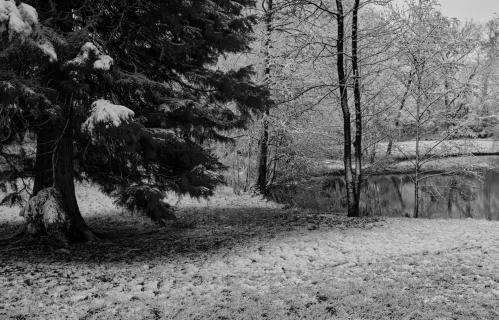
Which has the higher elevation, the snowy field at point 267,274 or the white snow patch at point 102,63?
the white snow patch at point 102,63

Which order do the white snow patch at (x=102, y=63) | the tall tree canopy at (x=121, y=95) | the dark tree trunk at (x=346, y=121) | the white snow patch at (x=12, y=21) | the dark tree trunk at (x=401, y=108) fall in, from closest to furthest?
the white snow patch at (x=12, y=21) → the white snow patch at (x=102, y=63) → the tall tree canopy at (x=121, y=95) → the dark tree trunk at (x=346, y=121) → the dark tree trunk at (x=401, y=108)

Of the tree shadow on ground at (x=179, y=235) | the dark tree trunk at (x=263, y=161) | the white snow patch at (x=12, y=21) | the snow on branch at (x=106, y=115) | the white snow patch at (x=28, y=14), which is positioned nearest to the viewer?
the white snow patch at (x=12, y=21)

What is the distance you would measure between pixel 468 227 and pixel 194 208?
7829 mm

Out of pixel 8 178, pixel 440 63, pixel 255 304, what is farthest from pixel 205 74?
pixel 440 63

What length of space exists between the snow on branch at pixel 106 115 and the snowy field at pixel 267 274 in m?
2.10

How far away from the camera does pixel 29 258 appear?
643 cm

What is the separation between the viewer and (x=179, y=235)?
890cm

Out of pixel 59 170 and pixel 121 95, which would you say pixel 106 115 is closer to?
pixel 121 95

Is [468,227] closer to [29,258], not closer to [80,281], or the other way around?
[80,281]

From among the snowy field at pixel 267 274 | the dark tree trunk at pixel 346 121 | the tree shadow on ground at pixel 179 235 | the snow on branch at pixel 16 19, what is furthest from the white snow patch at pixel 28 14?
the dark tree trunk at pixel 346 121

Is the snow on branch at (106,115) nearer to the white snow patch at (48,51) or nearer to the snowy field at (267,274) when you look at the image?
the white snow patch at (48,51)

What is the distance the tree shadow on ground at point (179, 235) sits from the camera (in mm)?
6852

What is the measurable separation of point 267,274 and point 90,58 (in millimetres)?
3811

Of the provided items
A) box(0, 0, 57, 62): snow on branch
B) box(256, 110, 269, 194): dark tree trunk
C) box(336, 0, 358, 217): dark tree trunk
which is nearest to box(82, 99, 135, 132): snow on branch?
box(0, 0, 57, 62): snow on branch
